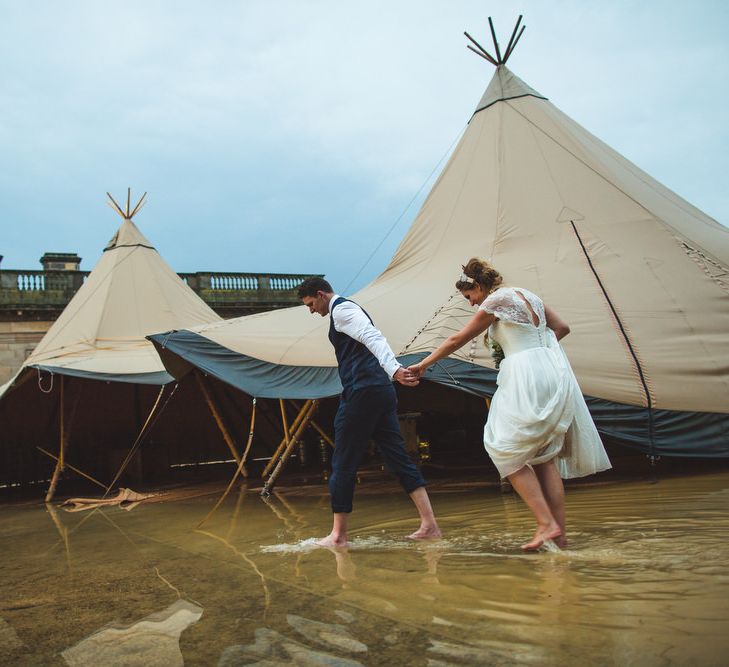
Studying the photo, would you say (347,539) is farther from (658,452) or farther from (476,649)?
(658,452)

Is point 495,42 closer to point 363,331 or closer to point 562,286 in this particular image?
point 562,286

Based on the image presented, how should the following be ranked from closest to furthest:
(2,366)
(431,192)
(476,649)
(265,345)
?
(476,649)
(265,345)
(431,192)
(2,366)

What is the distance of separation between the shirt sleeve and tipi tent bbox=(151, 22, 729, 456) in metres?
1.74

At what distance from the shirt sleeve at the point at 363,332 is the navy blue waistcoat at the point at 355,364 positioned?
4 centimetres

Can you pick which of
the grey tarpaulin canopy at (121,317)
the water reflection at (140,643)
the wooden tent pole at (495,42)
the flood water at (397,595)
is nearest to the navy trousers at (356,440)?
the flood water at (397,595)

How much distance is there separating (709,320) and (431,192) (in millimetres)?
3393

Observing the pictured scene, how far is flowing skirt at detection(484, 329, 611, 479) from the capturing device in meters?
2.90

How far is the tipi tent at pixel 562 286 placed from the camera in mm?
5184

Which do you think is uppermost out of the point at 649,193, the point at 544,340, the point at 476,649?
the point at 649,193

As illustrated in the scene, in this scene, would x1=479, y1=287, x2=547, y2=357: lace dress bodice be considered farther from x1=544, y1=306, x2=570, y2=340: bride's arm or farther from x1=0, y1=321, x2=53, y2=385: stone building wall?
x1=0, y1=321, x2=53, y2=385: stone building wall

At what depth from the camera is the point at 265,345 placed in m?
6.37

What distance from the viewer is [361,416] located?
11.3 feet

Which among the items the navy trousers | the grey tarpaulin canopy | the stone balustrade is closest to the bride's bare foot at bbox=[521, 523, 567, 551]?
the navy trousers

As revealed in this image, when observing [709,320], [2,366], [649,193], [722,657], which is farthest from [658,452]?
[2,366]
